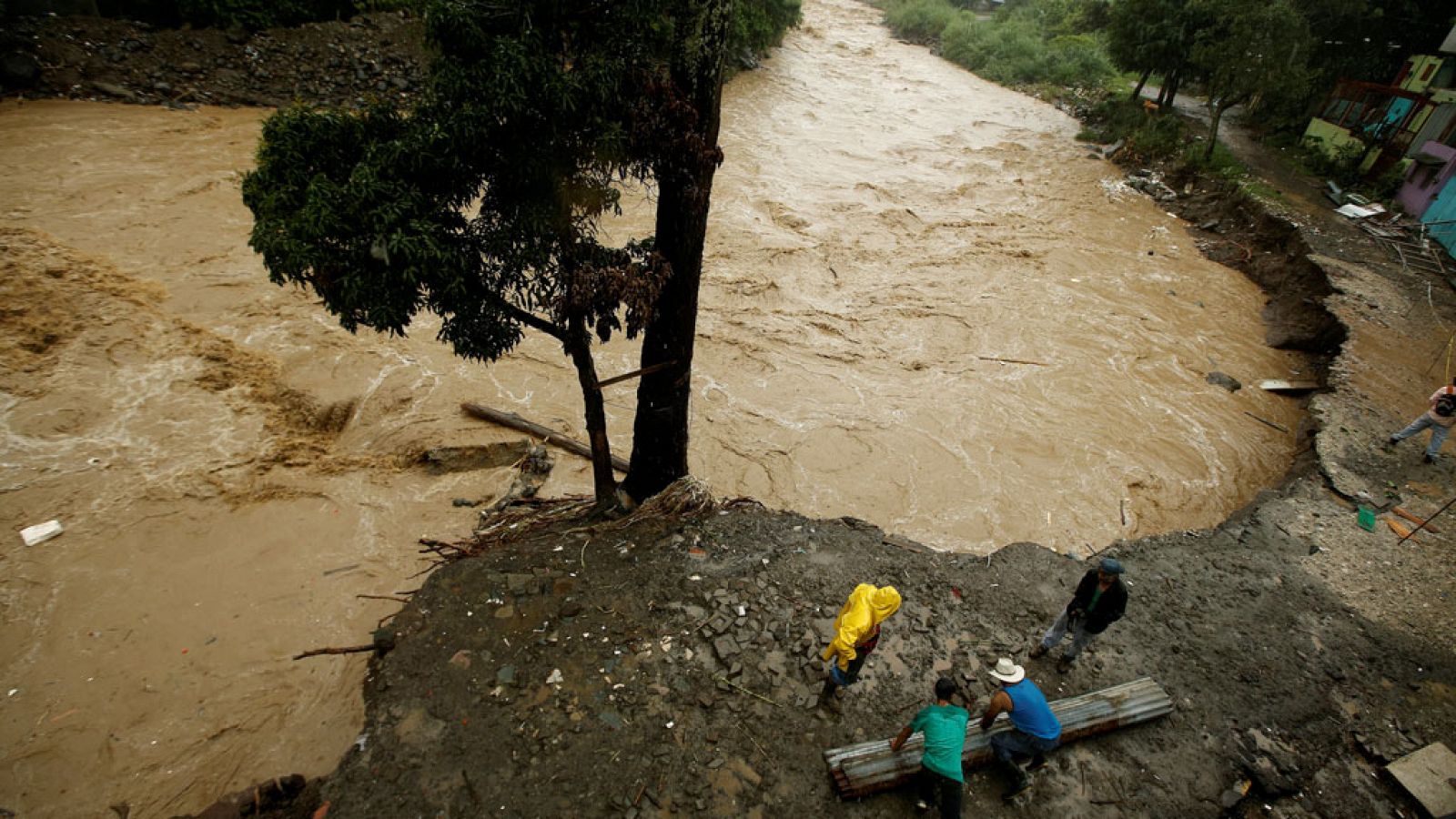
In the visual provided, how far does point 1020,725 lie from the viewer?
4148mm

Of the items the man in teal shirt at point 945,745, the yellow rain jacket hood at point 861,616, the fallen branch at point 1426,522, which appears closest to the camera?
the man in teal shirt at point 945,745

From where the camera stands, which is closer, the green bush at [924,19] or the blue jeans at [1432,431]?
the blue jeans at [1432,431]

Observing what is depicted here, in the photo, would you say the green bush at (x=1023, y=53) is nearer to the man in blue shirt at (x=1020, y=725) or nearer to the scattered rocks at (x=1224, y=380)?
the scattered rocks at (x=1224, y=380)

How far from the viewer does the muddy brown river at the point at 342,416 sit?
5.60m

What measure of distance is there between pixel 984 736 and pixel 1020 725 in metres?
0.39

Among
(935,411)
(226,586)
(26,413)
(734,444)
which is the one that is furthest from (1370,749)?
(26,413)

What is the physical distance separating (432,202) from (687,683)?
3.90 meters

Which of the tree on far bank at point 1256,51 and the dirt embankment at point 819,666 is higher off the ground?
the tree on far bank at point 1256,51

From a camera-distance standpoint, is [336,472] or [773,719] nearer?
[773,719]

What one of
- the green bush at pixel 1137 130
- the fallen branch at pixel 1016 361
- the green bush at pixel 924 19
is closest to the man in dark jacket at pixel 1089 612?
the fallen branch at pixel 1016 361

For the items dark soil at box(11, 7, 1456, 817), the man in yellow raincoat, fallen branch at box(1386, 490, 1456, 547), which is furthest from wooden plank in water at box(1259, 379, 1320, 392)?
the man in yellow raincoat

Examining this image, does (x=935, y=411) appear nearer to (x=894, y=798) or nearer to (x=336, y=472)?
(x=894, y=798)

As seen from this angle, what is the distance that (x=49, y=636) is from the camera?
19.2ft

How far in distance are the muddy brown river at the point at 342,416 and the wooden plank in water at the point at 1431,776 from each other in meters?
3.37
